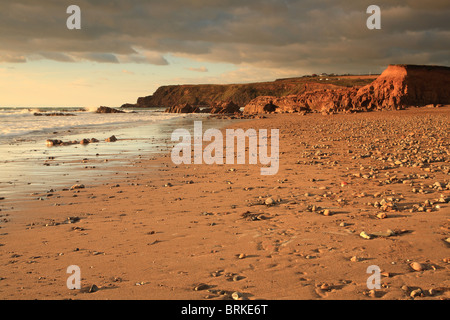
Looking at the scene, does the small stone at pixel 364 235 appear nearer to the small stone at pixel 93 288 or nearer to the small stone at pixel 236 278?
the small stone at pixel 236 278

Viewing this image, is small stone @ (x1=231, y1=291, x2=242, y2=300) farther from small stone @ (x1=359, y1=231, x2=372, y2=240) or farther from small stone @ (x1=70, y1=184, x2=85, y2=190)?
small stone @ (x1=70, y1=184, x2=85, y2=190)

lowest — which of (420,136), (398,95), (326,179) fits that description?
(326,179)

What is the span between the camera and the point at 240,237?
5812mm

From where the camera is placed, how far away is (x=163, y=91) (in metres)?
195

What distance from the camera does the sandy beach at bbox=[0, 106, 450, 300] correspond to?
13.7ft

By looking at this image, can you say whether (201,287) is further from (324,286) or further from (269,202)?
(269,202)

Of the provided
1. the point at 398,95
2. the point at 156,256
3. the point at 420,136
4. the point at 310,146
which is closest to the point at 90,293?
the point at 156,256

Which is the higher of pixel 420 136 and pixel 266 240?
pixel 420 136

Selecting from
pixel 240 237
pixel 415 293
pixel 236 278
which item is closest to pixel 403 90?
pixel 240 237

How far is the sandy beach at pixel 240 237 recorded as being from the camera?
13.7 feet

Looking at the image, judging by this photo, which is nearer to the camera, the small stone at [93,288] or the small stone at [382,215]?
the small stone at [93,288]

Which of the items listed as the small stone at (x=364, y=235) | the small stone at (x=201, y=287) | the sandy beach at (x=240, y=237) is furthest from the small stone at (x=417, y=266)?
the small stone at (x=201, y=287)

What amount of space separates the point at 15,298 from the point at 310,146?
47.6 feet
